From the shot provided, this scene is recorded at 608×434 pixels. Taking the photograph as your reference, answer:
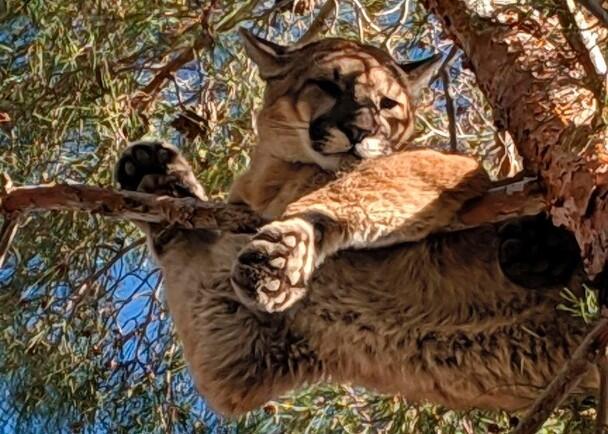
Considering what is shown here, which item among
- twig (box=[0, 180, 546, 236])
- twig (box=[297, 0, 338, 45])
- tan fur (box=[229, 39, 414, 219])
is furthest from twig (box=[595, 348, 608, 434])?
twig (box=[297, 0, 338, 45])

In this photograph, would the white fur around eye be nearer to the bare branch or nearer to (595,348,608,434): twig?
the bare branch

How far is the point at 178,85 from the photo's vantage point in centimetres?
591

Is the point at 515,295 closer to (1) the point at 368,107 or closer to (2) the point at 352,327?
(2) the point at 352,327

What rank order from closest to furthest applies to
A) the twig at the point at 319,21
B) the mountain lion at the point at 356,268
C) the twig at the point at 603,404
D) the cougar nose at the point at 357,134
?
the twig at the point at 603,404
the mountain lion at the point at 356,268
the cougar nose at the point at 357,134
the twig at the point at 319,21

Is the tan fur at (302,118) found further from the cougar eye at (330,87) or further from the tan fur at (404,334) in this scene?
the tan fur at (404,334)

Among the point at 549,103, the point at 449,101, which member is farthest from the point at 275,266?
the point at 449,101

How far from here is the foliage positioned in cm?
537

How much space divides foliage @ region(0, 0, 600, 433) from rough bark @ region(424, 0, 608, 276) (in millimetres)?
1181

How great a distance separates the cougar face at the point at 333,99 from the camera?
4.80m

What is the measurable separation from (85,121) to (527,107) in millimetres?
2358

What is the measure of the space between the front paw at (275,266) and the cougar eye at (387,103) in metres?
1.16

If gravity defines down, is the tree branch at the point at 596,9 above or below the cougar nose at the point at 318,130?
below

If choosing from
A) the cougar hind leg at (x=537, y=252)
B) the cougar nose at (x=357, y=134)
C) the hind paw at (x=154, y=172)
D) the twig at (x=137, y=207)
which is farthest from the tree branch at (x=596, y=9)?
the hind paw at (x=154, y=172)

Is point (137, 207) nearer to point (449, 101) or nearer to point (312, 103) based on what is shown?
point (312, 103)
